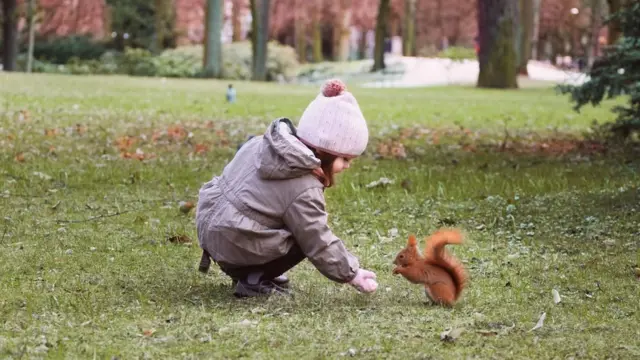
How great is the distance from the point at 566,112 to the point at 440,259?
53.6 ft

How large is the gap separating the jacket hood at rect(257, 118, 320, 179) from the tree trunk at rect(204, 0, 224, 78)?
31.9 m

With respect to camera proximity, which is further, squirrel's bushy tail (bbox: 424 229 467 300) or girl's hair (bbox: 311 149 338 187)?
girl's hair (bbox: 311 149 338 187)

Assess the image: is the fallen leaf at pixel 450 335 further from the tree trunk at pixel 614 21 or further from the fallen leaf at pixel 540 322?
the tree trunk at pixel 614 21

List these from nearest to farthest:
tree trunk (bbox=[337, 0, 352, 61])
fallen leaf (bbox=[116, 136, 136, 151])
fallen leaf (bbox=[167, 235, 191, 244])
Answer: fallen leaf (bbox=[167, 235, 191, 244]) < fallen leaf (bbox=[116, 136, 136, 151]) < tree trunk (bbox=[337, 0, 352, 61])

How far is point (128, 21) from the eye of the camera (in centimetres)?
4900

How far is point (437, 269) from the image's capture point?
4512 millimetres

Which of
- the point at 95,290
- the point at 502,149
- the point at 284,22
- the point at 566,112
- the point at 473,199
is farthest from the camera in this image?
the point at 284,22

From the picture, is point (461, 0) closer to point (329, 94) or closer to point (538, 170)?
point (538, 170)

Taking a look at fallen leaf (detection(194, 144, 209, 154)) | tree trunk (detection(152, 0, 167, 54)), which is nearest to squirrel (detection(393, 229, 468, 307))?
fallen leaf (detection(194, 144, 209, 154))

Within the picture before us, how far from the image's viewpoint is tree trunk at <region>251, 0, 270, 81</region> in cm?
3575

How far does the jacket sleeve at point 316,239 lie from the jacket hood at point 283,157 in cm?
→ 11

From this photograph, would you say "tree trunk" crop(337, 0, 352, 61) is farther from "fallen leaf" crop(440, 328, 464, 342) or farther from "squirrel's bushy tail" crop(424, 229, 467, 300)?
"fallen leaf" crop(440, 328, 464, 342)

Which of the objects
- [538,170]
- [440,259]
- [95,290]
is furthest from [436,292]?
[538,170]

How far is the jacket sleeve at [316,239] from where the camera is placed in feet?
14.6
